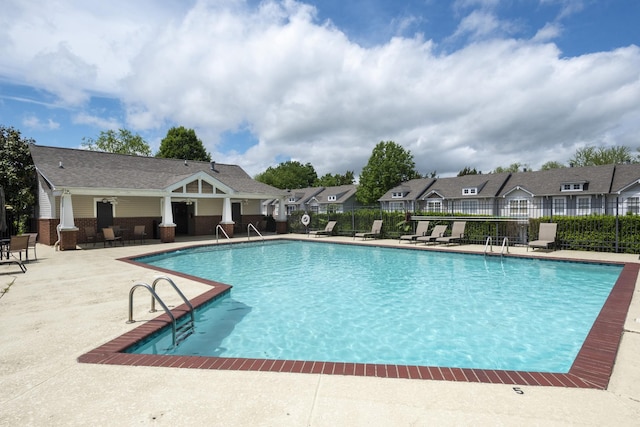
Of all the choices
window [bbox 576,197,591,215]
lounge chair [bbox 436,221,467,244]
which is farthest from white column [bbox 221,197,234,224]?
window [bbox 576,197,591,215]

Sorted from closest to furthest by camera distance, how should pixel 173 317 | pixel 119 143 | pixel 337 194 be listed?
pixel 173 317 → pixel 119 143 → pixel 337 194

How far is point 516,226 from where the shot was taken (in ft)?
50.2

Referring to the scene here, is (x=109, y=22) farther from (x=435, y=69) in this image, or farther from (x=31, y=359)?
(x=435, y=69)

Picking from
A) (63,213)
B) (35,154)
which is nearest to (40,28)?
(63,213)

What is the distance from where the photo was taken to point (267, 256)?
14875 mm

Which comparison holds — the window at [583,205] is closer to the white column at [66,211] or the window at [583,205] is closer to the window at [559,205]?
the window at [559,205]

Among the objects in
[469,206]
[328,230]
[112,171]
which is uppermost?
[112,171]

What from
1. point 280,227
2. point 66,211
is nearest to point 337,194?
point 280,227

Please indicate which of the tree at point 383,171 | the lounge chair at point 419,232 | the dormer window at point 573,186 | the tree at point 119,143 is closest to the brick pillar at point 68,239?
the lounge chair at point 419,232

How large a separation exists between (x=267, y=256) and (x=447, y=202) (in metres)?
31.4

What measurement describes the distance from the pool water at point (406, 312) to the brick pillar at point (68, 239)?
6.44m

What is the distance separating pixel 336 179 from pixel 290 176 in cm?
1123

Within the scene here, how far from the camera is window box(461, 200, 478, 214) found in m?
38.3

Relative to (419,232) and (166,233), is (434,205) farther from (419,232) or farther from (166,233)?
(166,233)
